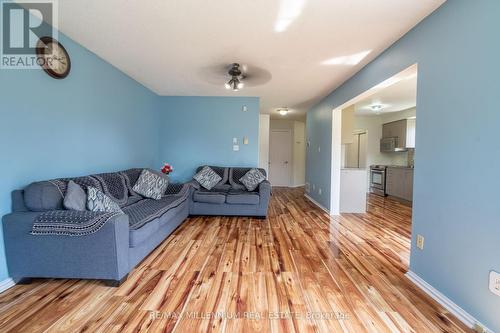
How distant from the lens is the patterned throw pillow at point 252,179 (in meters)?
3.88

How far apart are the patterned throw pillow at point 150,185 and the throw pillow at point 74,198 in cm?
98

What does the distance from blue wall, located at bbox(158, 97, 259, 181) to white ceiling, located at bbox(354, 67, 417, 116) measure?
Answer: 8.63 ft

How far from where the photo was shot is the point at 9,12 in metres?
1.71

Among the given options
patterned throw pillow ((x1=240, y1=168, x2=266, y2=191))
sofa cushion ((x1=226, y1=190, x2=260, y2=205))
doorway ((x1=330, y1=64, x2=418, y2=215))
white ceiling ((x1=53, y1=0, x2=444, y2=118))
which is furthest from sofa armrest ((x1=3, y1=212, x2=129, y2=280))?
doorway ((x1=330, y1=64, x2=418, y2=215))

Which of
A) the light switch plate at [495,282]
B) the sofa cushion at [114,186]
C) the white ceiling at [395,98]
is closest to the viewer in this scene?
the light switch plate at [495,282]

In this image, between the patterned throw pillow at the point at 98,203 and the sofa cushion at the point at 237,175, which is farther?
the sofa cushion at the point at 237,175

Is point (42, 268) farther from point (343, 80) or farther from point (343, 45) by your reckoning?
point (343, 80)

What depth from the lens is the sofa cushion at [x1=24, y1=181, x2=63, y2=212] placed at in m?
1.71

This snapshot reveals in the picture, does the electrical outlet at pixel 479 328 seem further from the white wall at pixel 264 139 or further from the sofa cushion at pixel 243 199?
the white wall at pixel 264 139

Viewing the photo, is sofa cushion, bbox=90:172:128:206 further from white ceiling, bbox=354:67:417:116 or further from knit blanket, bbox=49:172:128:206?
white ceiling, bbox=354:67:417:116

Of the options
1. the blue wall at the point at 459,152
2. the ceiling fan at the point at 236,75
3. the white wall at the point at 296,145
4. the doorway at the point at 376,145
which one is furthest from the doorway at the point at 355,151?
the blue wall at the point at 459,152

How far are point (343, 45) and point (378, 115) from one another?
5.23 meters

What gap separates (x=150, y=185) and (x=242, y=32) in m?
2.45

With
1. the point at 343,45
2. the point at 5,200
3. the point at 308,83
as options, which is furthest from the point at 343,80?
the point at 5,200
